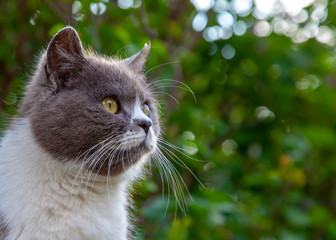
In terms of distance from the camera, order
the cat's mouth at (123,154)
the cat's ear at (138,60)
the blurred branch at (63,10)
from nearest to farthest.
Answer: the cat's mouth at (123,154) < the cat's ear at (138,60) < the blurred branch at (63,10)

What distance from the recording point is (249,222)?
10.3ft

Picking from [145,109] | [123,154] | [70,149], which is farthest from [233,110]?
[70,149]

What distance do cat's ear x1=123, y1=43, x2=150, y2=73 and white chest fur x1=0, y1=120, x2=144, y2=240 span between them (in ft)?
1.90

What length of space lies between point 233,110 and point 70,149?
236 centimetres

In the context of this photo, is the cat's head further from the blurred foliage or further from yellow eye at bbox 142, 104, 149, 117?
the blurred foliage

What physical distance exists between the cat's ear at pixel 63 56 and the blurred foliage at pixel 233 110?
0.81 m

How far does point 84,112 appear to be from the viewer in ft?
5.39

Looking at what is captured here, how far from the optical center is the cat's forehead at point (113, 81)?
67.7 inches

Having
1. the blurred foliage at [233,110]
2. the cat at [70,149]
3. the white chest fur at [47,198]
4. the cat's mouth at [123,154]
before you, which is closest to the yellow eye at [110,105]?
the cat at [70,149]

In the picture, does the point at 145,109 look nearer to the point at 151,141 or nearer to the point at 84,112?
the point at 151,141

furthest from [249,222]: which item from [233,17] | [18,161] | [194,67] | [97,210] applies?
[18,161]

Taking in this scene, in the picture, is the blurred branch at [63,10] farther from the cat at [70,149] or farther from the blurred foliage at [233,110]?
the cat at [70,149]

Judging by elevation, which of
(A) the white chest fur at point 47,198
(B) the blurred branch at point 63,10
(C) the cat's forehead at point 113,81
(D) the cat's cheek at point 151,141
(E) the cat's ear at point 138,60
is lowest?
(A) the white chest fur at point 47,198

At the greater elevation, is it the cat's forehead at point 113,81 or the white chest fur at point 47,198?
the cat's forehead at point 113,81
